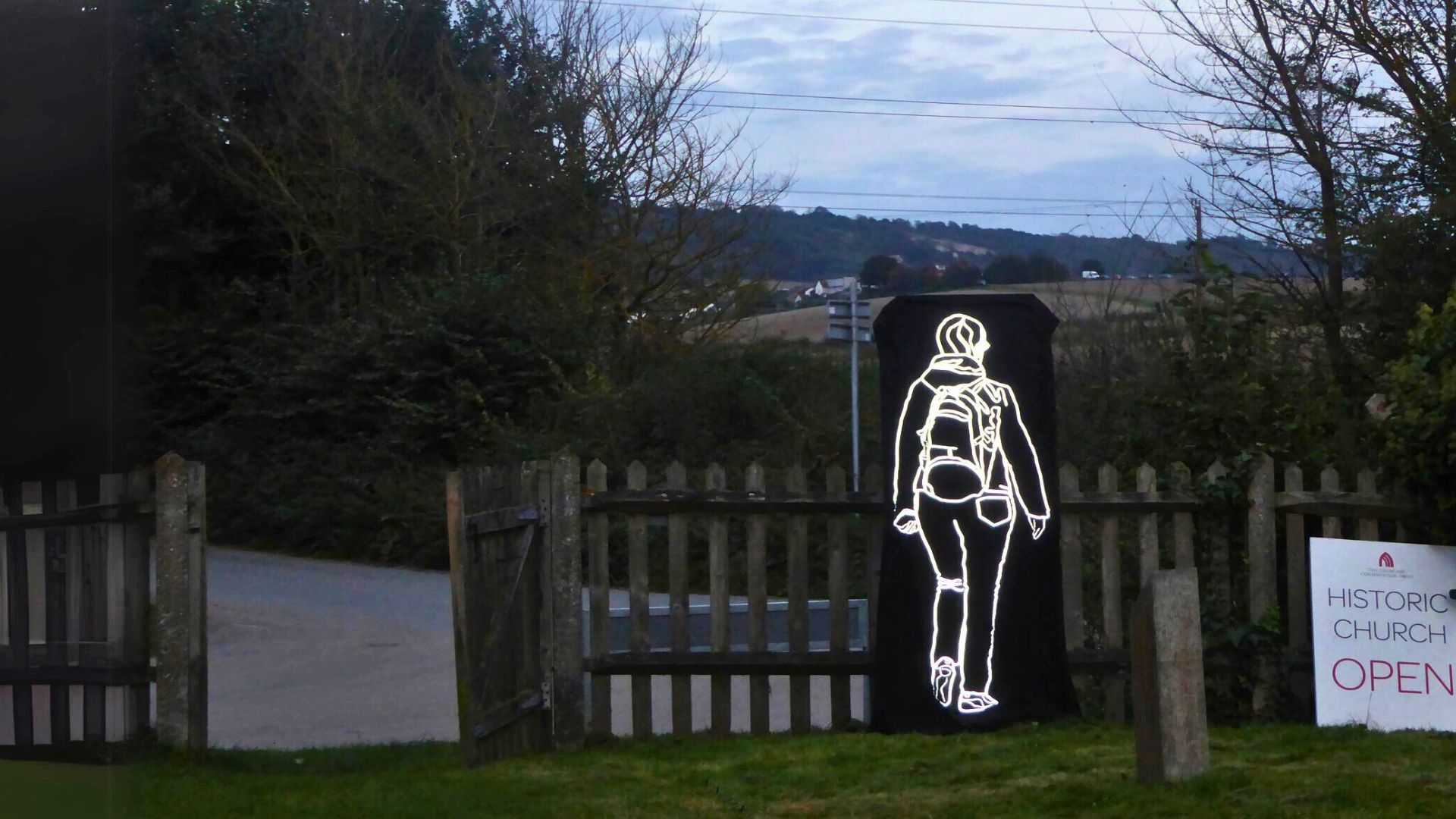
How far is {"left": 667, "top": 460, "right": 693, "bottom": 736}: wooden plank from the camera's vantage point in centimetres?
730

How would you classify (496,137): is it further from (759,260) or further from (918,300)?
(918,300)

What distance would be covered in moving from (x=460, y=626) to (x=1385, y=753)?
4.12m

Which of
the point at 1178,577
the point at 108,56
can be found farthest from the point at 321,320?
the point at 108,56

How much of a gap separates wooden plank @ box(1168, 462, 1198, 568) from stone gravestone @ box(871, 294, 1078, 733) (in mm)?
764

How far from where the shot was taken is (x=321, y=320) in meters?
24.9

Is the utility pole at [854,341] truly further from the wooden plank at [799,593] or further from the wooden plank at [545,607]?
the wooden plank at [545,607]

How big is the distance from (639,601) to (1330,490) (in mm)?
3559

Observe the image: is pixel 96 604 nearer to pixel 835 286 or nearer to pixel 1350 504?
pixel 1350 504

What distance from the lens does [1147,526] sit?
25.1 feet

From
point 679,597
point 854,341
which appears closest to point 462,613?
point 679,597

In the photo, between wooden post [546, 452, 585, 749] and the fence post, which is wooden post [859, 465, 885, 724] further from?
the fence post

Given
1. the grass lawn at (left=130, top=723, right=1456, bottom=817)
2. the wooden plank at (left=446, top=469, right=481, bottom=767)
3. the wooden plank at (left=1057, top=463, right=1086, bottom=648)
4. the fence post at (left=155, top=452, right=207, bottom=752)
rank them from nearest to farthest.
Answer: the grass lawn at (left=130, top=723, right=1456, bottom=817) → the wooden plank at (left=446, top=469, right=481, bottom=767) → the fence post at (left=155, top=452, right=207, bottom=752) → the wooden plank at (left=1057, top=463, right=1086, bottom=648)

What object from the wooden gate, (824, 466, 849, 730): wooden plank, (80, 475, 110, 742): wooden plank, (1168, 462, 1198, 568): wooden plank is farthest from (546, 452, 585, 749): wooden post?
(1168, 462, 1198, 568): wooden plank

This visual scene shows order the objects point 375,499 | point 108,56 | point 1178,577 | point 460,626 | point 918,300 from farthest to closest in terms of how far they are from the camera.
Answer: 1. point 375,499
2. point 918,300
3. point 460,626
4. point 1178,577
5. point 108,56
